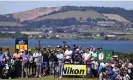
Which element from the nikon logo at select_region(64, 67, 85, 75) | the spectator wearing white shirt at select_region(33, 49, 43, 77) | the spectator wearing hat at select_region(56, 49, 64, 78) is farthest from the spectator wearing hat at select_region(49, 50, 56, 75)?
the nikon logo at select_region(64, 67, 85, 75)

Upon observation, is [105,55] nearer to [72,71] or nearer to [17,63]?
[72,71]

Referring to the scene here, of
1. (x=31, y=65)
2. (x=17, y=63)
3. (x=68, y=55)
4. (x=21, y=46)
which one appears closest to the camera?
(x=17, y=63)

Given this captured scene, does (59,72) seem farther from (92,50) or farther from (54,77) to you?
(92,50)

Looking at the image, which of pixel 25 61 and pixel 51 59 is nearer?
pixel 25 61

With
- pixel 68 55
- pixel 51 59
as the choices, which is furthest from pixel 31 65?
pixel 68 55

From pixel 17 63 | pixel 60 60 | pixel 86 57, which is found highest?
pixel 86 57

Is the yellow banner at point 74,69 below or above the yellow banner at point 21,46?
below

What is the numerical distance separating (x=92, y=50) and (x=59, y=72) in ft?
10.1

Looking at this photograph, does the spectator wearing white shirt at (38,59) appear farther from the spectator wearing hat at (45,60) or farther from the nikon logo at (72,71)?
the nikon logo at (72,71)

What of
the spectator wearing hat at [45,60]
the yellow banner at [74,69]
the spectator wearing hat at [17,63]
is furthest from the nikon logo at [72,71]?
the spectator wearing hat at [17,63]

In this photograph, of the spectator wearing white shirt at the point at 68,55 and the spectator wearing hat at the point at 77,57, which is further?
the spectator wearing hat at the point at 77,57

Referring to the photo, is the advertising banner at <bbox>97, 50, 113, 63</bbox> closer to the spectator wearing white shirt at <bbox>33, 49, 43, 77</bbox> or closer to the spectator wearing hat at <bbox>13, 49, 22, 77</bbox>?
the spectator wearing white shirt at <bbox>33, 49, 43, 77</bbox>

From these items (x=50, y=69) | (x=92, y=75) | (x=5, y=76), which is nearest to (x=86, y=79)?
(x=92, y=75)

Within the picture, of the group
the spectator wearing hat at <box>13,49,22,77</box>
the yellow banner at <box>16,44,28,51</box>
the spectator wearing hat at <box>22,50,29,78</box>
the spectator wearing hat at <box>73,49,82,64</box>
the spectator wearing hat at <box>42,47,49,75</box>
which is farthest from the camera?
the yellow banner at <box>16,44,28,51</box>
